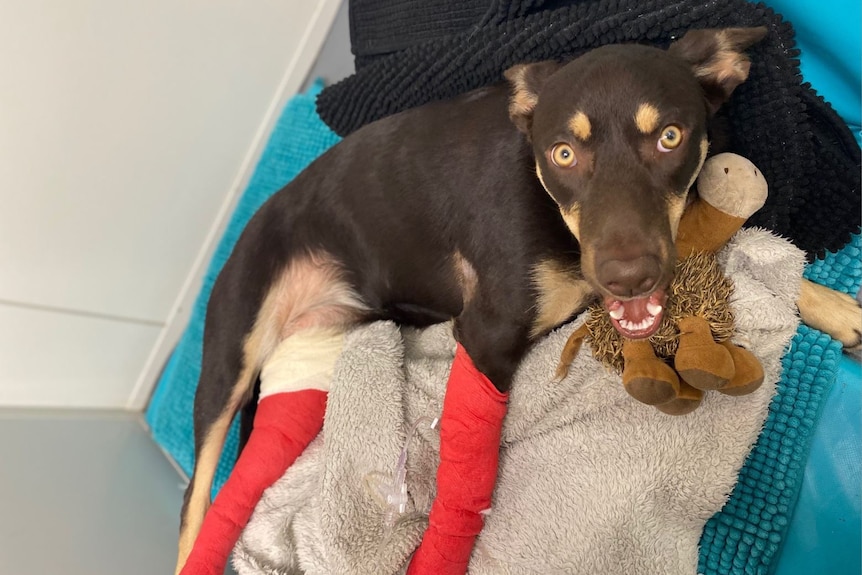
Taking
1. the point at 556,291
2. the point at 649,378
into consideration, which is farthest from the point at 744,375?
the point at 556,291

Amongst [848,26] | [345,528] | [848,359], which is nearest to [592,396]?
[848,359]

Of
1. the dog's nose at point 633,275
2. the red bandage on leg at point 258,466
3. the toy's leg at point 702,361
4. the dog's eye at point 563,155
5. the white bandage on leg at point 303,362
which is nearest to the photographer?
the dog's nose at point 633,275

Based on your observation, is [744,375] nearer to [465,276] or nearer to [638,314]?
[638,314]

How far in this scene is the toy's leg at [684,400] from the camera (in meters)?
1.59

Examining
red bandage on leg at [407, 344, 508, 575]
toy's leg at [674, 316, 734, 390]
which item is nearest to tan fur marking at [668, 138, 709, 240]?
toy's leg at [674, 316, 734, 390]

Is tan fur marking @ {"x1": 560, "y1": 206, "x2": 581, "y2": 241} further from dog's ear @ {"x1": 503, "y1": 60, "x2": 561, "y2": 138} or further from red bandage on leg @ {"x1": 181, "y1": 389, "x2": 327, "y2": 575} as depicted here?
red bandage on leg @ {"x1": 181, "y1": 389, "x2": 327, "y2": 575}

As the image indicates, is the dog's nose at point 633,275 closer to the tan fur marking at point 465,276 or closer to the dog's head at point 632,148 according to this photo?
the dog's head at point 632,148

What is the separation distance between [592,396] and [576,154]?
807mm

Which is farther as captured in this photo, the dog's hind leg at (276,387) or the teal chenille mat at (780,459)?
the dog's hind leg at (276,387)

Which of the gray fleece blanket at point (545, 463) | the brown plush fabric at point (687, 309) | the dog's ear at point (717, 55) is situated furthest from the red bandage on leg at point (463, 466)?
the dog's ear at point (717, 55)

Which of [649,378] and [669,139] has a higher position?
[669,139]

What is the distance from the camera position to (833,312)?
1876mm

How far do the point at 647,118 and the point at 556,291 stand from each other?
0.55m

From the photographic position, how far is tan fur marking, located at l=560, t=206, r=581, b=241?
156 centimetres
